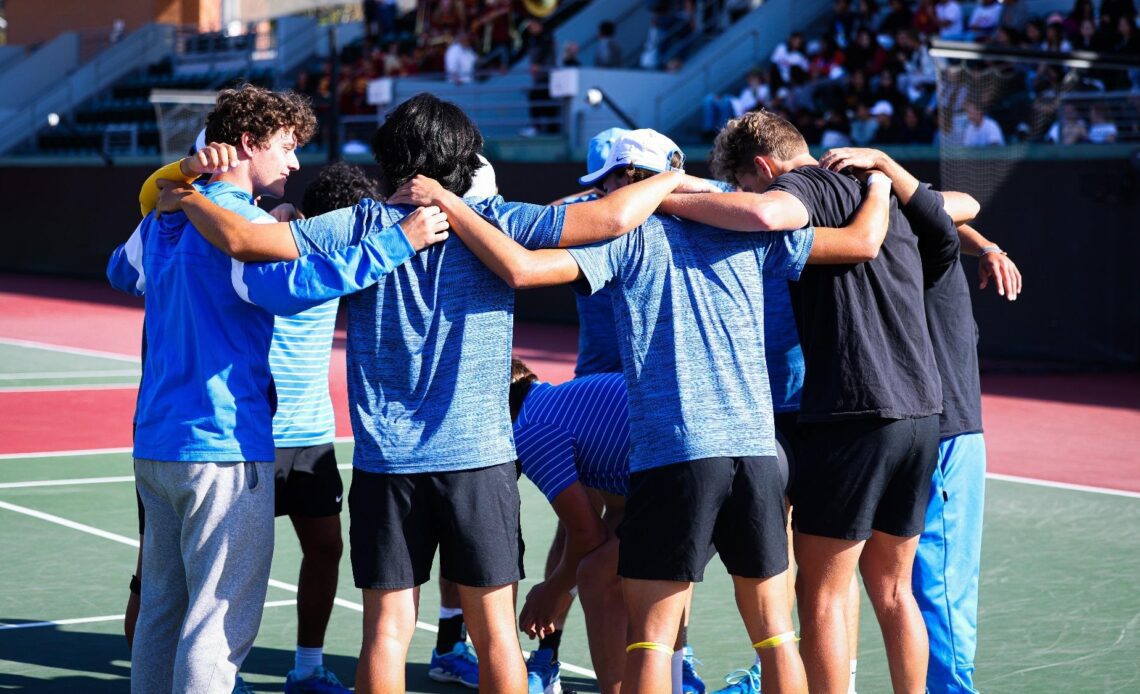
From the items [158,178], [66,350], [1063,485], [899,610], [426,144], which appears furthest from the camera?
[66,350]

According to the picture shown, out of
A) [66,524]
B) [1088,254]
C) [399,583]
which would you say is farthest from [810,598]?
[1088,254]

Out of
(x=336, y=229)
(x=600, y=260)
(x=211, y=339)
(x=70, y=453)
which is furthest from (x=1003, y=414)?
(x=211, y=339)

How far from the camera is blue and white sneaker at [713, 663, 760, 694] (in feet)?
17.5

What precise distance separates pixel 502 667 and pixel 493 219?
1.20 m

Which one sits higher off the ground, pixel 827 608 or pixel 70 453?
pixel 827 608

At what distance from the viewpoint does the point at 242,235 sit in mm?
3916

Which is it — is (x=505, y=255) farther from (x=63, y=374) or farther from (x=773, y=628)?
(x=63, y=374)

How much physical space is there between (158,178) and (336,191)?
1152mm

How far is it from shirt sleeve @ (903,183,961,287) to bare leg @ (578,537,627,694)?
4.44 feet

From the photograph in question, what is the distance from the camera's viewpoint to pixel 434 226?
390 centimetres

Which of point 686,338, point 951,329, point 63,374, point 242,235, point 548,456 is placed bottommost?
point 63,374

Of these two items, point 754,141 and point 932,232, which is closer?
point 754,141

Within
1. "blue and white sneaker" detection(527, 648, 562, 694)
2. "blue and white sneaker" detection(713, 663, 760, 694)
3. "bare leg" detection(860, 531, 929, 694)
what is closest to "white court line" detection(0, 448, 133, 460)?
"blue and white sneaker" detection(527, 648, 562, 694)

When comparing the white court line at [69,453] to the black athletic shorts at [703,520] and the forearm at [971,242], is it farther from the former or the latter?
the black athletic shorts at [703,520]
